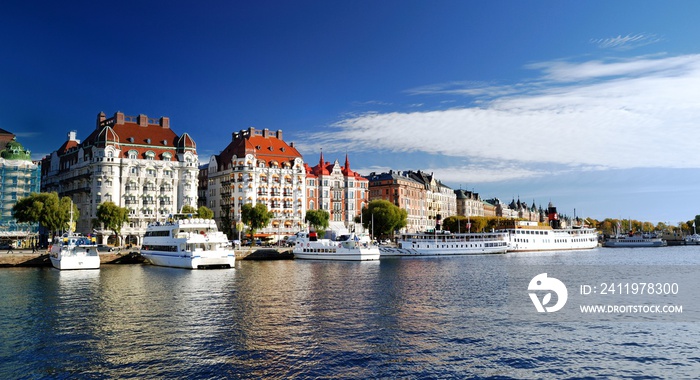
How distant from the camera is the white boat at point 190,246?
85562 mm

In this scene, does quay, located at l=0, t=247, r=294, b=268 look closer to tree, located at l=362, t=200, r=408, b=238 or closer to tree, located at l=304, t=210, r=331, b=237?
tree, located at l=304, t=210, r=331, b=237

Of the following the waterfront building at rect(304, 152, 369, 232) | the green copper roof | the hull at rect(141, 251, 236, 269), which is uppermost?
the green copper roof

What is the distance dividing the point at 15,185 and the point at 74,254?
205 feet

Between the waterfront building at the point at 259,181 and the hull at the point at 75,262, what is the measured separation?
181 feet

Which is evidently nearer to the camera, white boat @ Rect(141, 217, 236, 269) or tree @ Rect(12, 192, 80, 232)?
white boat @ Rect(141, 217, 236, 269)

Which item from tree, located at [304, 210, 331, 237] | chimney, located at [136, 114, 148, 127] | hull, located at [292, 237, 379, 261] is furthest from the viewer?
tree, located at [304, 210, 331, 237]

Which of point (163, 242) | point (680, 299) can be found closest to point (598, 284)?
point (680, 299)

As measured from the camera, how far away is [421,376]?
27109mm

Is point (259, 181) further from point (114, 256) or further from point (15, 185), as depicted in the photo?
point (15, 185)

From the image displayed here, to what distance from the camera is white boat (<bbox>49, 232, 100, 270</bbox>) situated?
270 ft

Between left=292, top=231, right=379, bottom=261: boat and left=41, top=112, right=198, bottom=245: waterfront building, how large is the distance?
3591 cm

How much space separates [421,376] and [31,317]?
96.7 feet

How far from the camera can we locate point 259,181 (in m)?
148

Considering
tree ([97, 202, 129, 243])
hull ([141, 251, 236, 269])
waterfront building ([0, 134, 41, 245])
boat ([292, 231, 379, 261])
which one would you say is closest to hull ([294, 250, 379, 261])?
boat ([292, 231, 379, 261])
